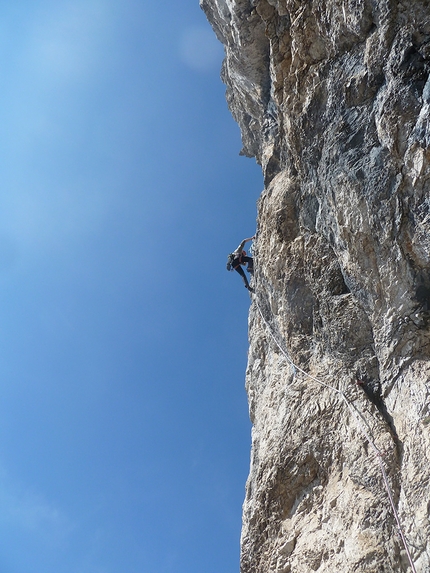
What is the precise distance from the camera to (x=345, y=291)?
25.7 feet

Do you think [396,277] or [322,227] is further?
[322,227]

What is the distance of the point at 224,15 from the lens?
1041cm

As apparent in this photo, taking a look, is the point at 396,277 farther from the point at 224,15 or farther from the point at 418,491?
the point at 224,15

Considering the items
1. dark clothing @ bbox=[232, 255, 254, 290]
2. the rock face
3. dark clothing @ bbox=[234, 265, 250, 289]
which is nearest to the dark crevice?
the rock face

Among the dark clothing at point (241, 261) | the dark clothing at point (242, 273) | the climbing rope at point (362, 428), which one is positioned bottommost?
the climbing rope at point (362, 428)

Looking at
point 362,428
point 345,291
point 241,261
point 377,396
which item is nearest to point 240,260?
point 241,261

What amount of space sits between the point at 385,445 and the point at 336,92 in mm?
5145

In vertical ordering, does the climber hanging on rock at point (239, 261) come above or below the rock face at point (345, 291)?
above

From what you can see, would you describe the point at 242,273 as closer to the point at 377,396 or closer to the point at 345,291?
the point at 345,291

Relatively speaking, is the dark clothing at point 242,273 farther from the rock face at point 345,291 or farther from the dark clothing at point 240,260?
the rock face at point 345,291

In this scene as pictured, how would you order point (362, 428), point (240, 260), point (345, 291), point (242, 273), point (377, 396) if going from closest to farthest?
point (362, 428)
point (377, 396)
point (345, 291)
point (242, 273)
point (240, 260)

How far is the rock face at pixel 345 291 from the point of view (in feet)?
18.9

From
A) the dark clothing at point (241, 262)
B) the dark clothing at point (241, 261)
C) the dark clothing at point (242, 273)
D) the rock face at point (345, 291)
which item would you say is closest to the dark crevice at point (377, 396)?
the rock face at point (345, 291)

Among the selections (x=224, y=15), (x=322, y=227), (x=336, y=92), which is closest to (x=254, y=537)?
(x=322, y=227)
